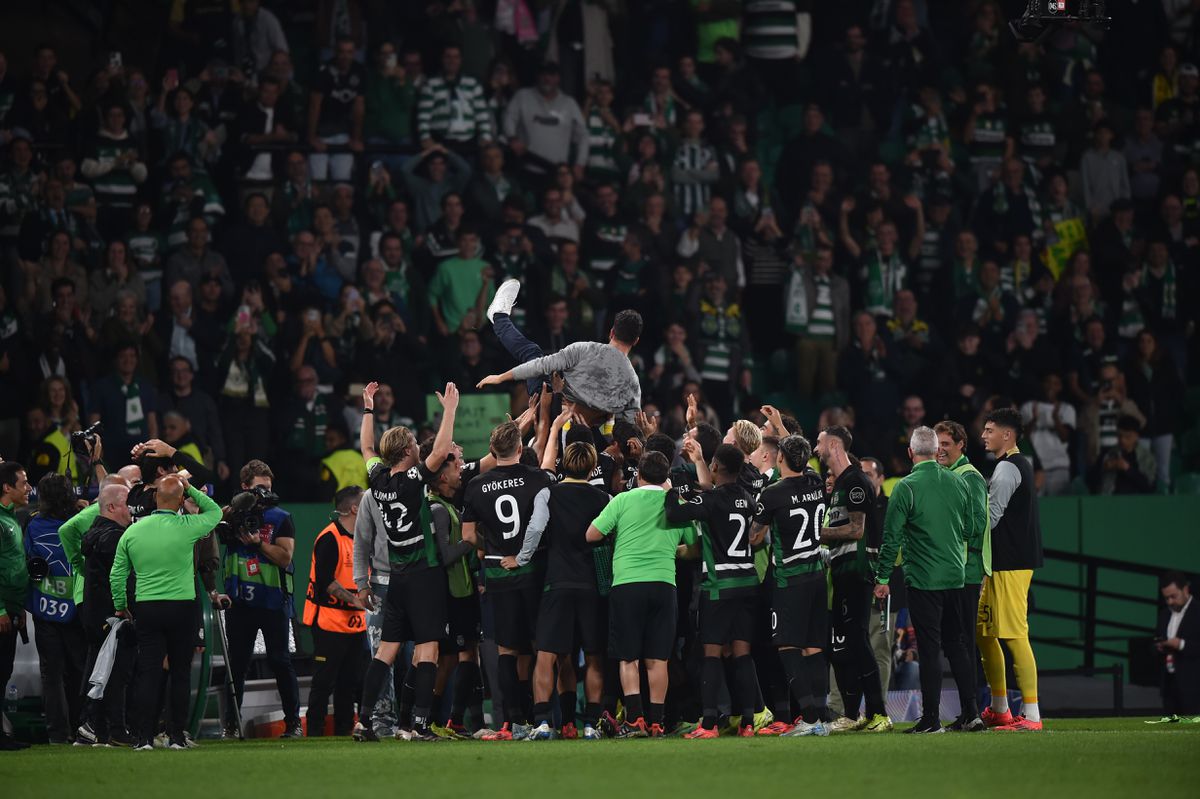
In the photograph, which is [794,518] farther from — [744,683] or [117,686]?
[117,686]

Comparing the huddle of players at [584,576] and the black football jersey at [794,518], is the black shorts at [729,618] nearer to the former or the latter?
the huddle of players at [584,576]

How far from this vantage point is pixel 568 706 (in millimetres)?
13320

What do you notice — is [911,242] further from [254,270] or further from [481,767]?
[481,767]

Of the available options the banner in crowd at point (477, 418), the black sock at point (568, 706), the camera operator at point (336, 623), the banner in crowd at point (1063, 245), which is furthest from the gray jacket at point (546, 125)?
the black sock at point (568, 706)

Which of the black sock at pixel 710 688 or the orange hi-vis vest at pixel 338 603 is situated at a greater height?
the orange hi-vis vest at pixel 338 603

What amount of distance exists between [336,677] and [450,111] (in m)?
9.04

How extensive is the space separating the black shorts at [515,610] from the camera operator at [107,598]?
2.68 metres

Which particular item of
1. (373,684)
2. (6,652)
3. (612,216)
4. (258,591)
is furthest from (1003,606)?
(612,216)

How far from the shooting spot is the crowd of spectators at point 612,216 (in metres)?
19.0

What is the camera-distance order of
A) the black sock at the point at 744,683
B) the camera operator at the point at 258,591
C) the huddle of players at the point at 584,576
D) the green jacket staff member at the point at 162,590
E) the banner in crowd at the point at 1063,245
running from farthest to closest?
the banner in crowd at the point at 1063,245, the camera operator at the point at 258,591, the black sock at the point at 744,683, the huddle of players at the point at 584,576, the green jacket staff member at the point at 162,590

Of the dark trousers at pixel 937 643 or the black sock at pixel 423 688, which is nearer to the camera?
the black sock at pixel 423 688

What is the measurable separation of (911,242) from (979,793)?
1434 cm

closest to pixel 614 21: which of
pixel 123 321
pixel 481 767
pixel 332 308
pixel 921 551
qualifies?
pixel 332 308

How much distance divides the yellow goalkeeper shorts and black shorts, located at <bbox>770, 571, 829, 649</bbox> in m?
1.42
